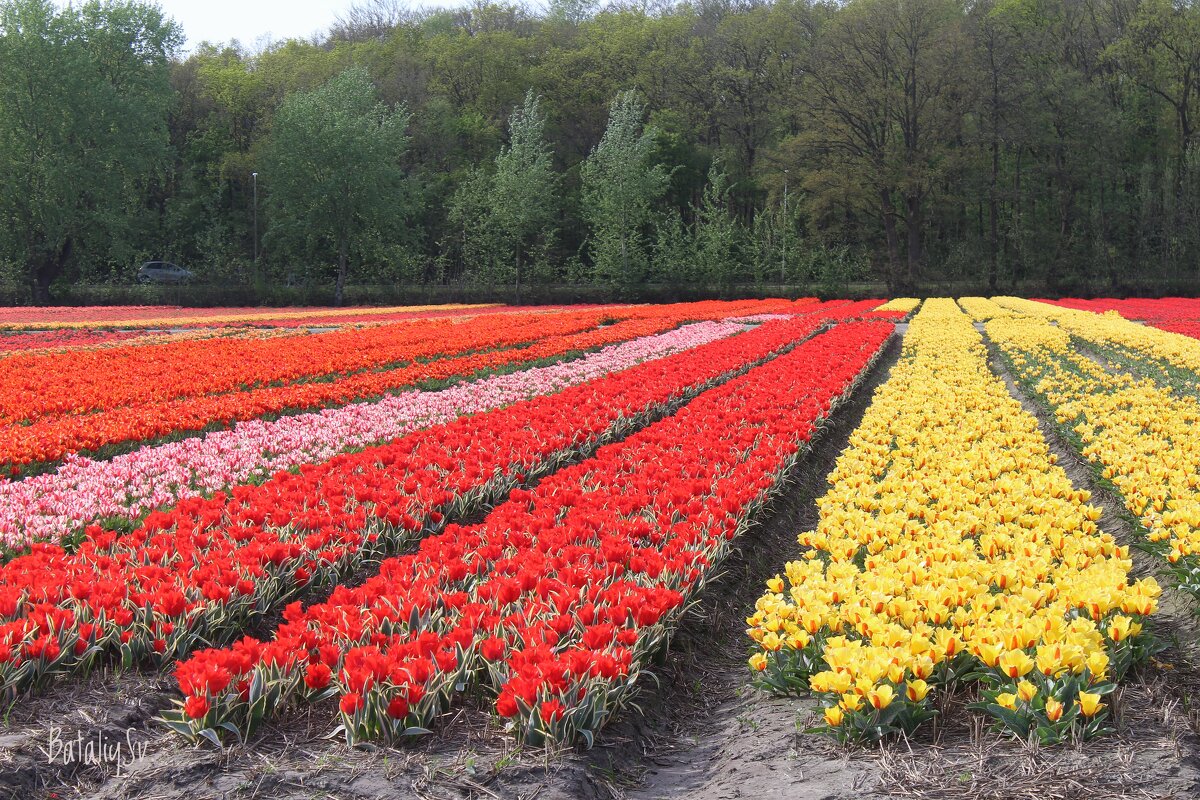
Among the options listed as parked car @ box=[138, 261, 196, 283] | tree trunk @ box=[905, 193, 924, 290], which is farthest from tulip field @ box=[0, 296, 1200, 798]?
Result: parked car @ box=[138, 261, 196, 283]

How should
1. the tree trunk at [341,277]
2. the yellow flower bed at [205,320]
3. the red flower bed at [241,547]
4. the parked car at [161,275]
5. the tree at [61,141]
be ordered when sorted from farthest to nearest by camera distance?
the parked car at [161,275] < the tree trunk at [341,277] < the tree at [61,141] < the yellow flower bed at [205,320] < the red flower bed at [241,547]

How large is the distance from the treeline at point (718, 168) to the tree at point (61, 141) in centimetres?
13

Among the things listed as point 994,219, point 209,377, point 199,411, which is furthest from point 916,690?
point 994,219

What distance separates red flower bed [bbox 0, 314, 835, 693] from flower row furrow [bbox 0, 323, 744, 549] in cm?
56

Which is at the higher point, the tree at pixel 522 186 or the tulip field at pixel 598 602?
the tree at pixel 522 186

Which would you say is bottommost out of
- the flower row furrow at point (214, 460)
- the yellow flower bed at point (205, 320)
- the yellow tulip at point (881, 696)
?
the yellow tulip at point (881, 696)

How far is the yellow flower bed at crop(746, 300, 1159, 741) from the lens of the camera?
3361 millimetres

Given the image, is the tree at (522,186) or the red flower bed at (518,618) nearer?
the red flower bed at (518,618)

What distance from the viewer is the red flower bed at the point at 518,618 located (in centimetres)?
335

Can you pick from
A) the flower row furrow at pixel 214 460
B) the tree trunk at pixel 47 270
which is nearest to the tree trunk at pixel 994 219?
the flower row furrow at pixel 214 460

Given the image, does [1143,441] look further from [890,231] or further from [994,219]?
[994,219]

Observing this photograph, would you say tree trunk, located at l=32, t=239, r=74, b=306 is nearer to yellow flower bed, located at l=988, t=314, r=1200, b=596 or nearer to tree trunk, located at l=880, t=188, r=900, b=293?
tree trunk, located at l=880, t=188, r=900, b=293

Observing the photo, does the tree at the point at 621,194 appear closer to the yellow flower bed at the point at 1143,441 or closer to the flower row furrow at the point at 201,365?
the flower row furrow at the point at 201,365

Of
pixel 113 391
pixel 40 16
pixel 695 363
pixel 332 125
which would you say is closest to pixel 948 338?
pixel 695 363
